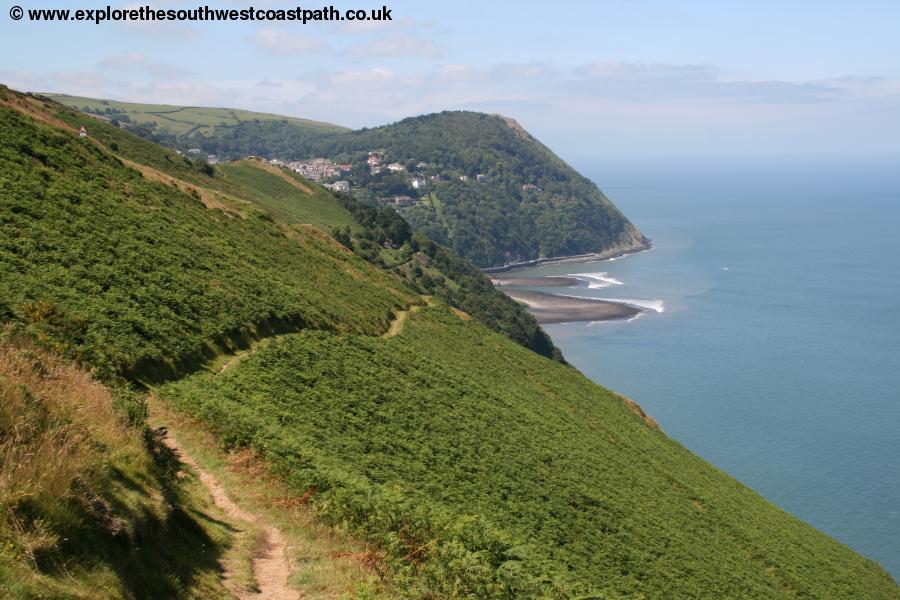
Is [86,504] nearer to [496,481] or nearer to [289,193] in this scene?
[496,481]

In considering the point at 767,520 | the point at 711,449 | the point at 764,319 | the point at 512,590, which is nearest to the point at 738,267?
the point at 764,319

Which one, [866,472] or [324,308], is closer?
[324,308]

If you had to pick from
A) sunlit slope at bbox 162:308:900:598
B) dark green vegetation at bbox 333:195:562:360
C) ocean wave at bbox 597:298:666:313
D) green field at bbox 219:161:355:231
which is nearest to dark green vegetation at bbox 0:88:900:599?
sunlit slope at bbox 162:308:900:598

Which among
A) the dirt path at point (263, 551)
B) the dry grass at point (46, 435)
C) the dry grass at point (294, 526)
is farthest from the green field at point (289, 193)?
the dry grass at point (46, 435)

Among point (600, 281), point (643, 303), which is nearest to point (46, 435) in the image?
point (643, 303)

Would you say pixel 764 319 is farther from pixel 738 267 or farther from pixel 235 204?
pixel 235 204

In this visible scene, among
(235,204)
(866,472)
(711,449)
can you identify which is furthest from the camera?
(711,449)

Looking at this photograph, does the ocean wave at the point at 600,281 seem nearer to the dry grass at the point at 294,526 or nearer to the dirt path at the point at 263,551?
the dry grass at the point at 294,526
